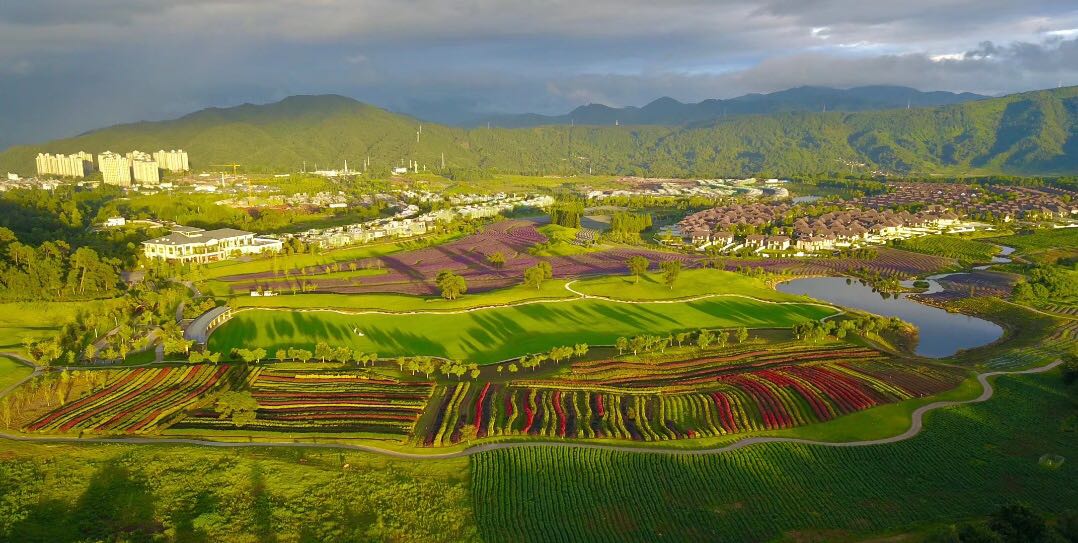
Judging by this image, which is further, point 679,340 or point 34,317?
point 34,317

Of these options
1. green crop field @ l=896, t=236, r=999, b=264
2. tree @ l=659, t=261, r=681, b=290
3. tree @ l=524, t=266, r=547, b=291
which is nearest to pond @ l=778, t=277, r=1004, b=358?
tree @ l=659, t=261, r=681, b=290

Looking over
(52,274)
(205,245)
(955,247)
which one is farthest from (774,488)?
(205,245)

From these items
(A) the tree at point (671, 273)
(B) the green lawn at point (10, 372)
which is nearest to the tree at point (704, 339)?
(A) the tree at point (671, 273)

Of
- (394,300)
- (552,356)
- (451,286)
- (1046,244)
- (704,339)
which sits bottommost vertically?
(552,356)

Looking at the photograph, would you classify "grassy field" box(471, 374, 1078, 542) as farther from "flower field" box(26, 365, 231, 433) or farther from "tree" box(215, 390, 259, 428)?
"flower field" box(26, 365, 231, 433)

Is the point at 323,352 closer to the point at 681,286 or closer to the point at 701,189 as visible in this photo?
the point at 681,286

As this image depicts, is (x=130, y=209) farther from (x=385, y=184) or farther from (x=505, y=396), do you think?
(x=505, y=396)

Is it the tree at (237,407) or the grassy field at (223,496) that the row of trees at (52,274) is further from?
the grassy field at (223,496)
